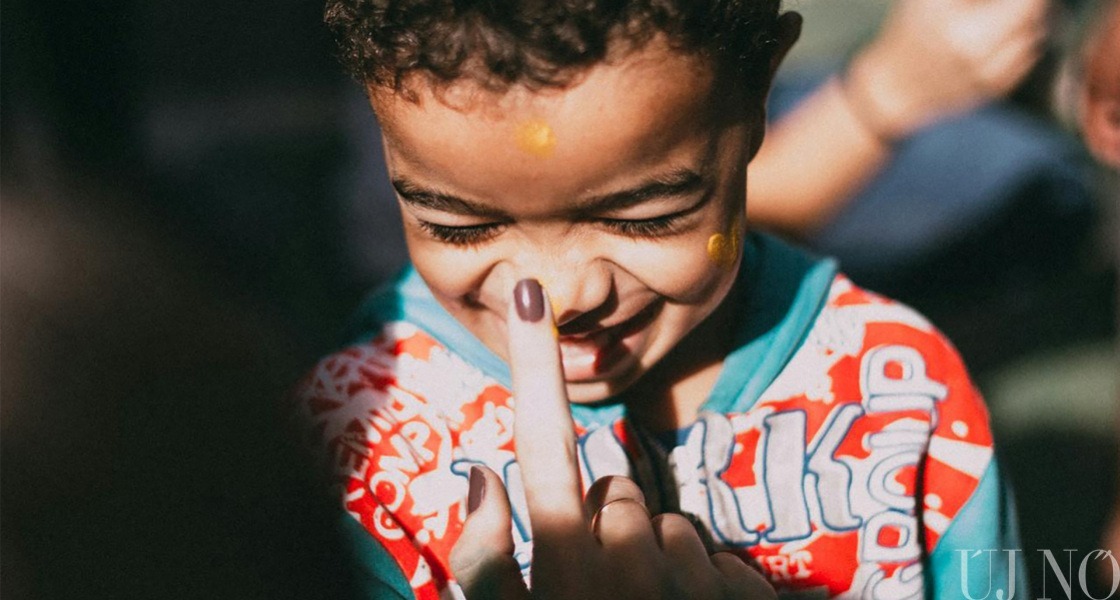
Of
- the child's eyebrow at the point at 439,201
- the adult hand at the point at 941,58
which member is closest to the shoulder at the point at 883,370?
the child's eyebrow at the point at 439,201

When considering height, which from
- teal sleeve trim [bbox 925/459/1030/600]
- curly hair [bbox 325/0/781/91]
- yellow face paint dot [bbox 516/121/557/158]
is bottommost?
teal sleeve trim [bbox 925/459/1030/600]

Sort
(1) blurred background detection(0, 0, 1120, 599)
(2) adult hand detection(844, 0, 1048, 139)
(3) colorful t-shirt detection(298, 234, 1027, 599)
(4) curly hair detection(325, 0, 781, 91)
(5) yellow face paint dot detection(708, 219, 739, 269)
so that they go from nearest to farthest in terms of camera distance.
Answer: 1. (1) blurred background detection(0, 0, 1120, 599)
2. (4) curly hair detection(325, 0, 781, 91)
3. (5) yellow face paint dot detection(708, 219, 739, 269)
4. (3) colorful t-shirt detection(298, 234, 1027, 599)
5. (2) adult hand detection(844, 0, 1048, 139)

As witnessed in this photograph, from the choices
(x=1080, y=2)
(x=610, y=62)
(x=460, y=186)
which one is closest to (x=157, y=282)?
(x=460, y=186)

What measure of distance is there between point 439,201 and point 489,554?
276 millimetres

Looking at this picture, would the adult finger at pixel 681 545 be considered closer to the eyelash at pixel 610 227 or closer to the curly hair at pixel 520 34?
the eyelash at pixel 610 227

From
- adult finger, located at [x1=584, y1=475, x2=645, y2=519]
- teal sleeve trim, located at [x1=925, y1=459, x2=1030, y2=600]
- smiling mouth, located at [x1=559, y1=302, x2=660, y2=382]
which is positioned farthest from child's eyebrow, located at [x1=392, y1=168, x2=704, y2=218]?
teal sleeve trim, located at [x1=925, y1=459, x2=1030, y2=600]

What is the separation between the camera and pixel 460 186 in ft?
2.63

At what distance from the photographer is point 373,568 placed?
2.95ft

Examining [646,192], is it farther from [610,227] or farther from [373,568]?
[373,568]

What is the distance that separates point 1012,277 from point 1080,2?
0.56 meters

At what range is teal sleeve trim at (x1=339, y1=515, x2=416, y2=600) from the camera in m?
0.90

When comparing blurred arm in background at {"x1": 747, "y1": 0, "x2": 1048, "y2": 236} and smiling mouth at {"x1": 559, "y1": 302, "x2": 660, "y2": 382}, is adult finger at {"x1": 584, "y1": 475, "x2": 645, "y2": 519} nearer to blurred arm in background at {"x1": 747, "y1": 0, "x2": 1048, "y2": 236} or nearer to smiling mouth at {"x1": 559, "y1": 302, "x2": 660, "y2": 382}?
smiling mouth at {"x1": 559, "y1": 302, "x2": 660, "y2": 382}

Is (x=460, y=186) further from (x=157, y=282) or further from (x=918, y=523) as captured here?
(x=918, y=523)

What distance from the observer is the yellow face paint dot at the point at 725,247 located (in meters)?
0.88
